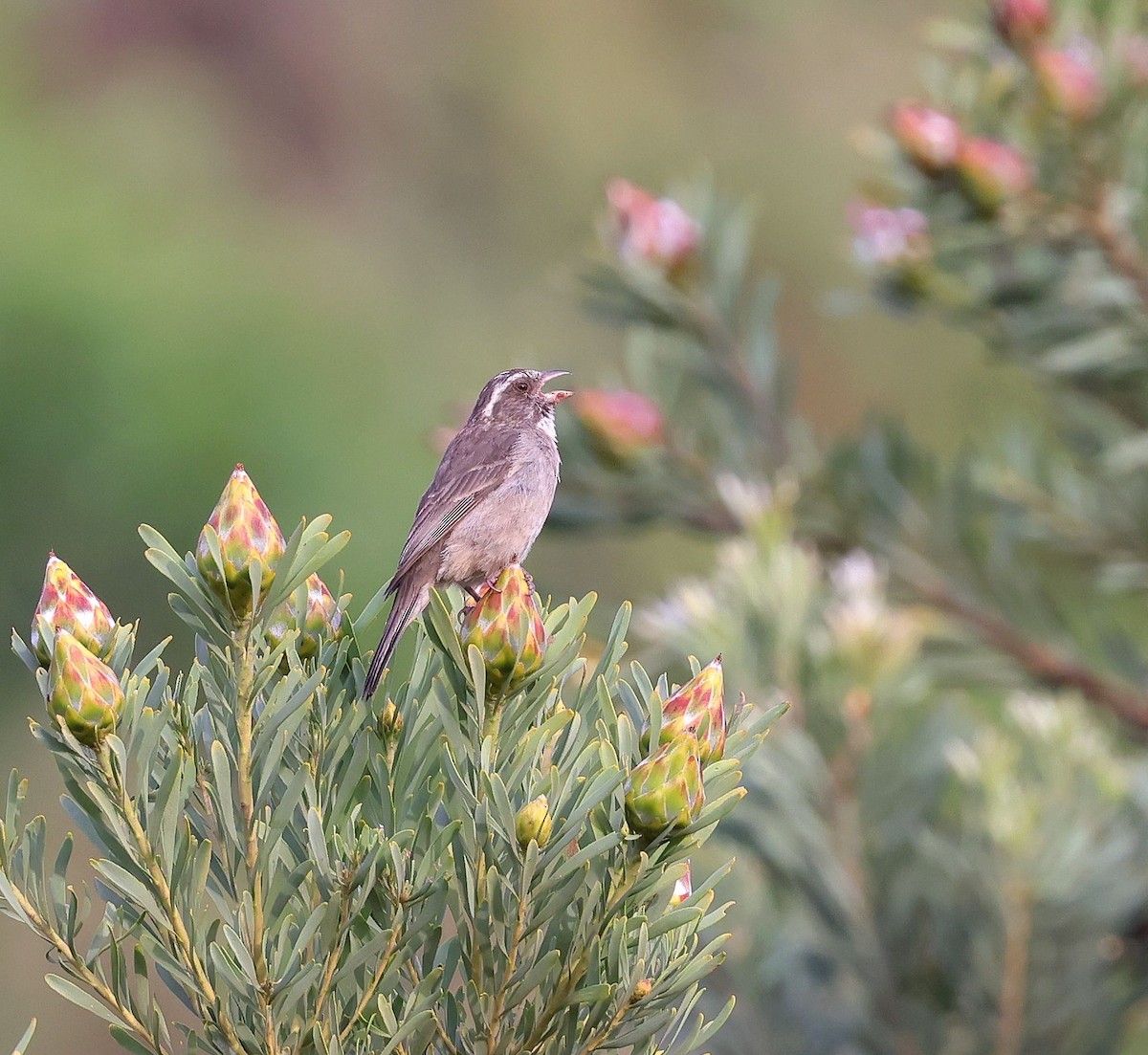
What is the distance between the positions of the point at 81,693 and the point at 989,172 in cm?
246

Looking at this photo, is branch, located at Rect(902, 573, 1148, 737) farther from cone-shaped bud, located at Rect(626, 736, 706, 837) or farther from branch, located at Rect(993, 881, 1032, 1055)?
cone-shaped bud, located at Rect(626, 736, 706, 837)

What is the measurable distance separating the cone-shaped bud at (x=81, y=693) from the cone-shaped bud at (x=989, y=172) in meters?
2.41

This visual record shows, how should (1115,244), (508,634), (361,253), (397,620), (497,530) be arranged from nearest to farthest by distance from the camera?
(508,634) → (397,620) → (497,530) → (1115,244) → (361,253)

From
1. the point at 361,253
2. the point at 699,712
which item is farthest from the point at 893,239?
the point at 361,253

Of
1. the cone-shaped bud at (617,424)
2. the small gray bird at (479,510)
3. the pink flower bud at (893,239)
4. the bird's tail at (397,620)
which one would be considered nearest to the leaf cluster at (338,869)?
the bird's tail at (397,620)

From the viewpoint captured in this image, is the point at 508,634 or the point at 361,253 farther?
the point at 361,253

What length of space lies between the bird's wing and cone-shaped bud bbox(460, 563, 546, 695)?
4.58 ft

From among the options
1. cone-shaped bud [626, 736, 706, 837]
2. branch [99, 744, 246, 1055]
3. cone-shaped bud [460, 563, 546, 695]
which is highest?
cone-shaped bud [460, 563, 546, 695]

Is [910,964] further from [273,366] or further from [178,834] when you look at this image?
[273,366]

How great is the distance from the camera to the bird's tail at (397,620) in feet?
6.15

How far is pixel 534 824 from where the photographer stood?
1324 millimetres

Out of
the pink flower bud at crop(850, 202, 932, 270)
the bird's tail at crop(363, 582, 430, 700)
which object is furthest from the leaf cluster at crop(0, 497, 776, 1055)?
the pink flower bud at crop(850, 202, 932, 270)

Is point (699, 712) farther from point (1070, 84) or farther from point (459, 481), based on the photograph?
point (1070, 84)

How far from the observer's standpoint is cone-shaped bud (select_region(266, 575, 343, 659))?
1555 millimetres
